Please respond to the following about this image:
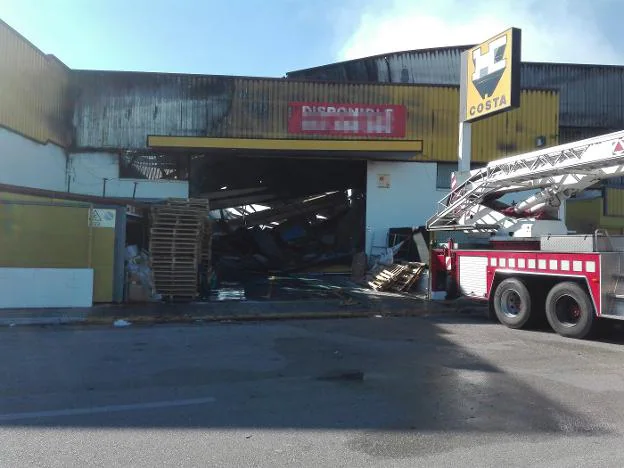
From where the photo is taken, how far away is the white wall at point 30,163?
59.3ft

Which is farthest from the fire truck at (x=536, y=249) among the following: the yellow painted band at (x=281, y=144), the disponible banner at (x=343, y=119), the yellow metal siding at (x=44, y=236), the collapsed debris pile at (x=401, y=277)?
the yellow metal siding at (x=44, y=236)

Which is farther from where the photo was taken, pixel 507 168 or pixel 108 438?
pixel 507 168

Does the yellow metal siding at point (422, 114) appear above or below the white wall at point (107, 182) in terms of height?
above

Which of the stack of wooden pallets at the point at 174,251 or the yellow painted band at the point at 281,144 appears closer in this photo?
the stack of wooden pallets at the point at 174,251

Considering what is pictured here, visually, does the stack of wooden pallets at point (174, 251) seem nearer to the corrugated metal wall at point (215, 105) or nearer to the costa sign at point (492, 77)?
the corrugated metal wall at point (215, 105)

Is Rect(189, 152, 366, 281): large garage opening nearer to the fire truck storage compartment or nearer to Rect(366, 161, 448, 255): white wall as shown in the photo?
Rect(366, 161, 448, 255): white wall

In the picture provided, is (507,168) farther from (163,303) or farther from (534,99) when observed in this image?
(534,99)

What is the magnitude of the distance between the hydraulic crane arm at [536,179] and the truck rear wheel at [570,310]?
2139 millimetres

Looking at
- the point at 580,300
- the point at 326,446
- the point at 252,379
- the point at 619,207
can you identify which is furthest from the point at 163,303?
the point at 619,207

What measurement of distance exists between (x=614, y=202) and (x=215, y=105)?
65.0 ft

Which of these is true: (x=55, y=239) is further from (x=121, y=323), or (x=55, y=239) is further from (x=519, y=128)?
(x=519, y=128)

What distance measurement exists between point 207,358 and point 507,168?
8.00 metres

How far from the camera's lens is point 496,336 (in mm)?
10844

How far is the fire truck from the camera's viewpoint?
1002 centimetres
